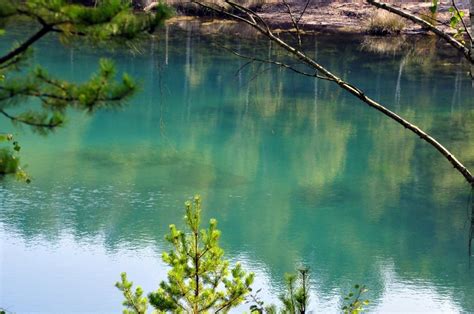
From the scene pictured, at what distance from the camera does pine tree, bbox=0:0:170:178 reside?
2.56 m

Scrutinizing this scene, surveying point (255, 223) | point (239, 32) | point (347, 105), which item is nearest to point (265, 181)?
point (255, 223)

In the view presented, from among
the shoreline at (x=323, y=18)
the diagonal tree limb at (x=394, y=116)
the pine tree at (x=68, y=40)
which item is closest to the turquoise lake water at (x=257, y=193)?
the pine tree at (x=68, y=40)

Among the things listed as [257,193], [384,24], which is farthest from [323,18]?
[257,193]

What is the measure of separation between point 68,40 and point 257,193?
302 inches

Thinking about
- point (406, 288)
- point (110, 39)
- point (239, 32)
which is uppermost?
point (110, 39)

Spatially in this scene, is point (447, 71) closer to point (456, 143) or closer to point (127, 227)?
point (456, 143)

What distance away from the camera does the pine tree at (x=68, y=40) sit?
2561 mm

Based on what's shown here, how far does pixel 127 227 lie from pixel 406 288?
2.88m

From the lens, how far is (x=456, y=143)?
1241 cm

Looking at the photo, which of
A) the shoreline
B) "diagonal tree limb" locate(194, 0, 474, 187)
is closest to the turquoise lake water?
"diagonal tree limb" locate(194, 0, 474, 187)

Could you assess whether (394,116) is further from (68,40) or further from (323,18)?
(323,18)

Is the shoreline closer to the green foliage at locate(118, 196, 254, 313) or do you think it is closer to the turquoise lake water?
the turquoise lake water

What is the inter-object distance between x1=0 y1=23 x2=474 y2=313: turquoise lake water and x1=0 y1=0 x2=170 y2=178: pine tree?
187cm

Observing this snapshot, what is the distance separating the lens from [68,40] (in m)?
2.65
